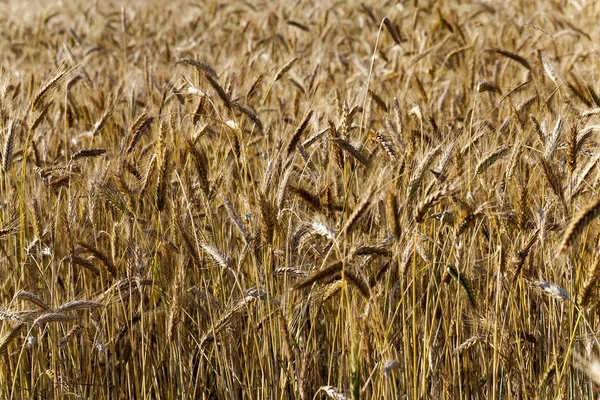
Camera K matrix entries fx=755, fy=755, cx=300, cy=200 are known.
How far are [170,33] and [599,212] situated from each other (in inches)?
289

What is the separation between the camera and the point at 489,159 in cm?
213

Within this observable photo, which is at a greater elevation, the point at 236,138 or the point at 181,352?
the point at 236,138

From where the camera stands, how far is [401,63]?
470 centimetres

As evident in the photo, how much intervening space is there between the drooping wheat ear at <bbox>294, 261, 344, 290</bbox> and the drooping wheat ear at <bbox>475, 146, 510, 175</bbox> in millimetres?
604

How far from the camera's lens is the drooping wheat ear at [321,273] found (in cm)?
156

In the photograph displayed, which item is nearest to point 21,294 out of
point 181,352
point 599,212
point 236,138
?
point 181,352

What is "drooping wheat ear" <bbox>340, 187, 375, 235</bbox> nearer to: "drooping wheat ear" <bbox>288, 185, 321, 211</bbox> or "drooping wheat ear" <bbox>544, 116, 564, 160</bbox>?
"drooping wheat ear" <bbox>288, 185, 321, 211</bbox>

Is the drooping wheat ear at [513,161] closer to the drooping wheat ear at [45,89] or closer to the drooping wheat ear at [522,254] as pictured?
the drooping wheat ear at [522,254]

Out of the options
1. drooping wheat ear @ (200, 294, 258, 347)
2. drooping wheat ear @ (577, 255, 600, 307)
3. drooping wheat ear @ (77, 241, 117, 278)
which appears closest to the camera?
drooping wheat ear @ (577, 255, 600, 307)

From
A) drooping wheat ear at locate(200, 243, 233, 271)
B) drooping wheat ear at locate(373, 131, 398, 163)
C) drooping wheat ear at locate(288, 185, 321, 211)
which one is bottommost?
drooping wheat ear at locate(200, 243, 233, 271)

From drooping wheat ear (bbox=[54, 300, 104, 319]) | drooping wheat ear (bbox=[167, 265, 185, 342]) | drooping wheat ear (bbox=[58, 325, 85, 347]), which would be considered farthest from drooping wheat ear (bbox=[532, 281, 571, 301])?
drooping wheat ear (bbox=[58, 325, 85, 347])

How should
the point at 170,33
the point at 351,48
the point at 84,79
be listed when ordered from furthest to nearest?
the point at 170,33
the point at 351,48
the point at 84,79

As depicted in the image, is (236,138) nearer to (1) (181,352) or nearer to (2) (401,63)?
(1) (181,352)

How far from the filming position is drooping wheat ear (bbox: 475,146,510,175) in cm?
210
